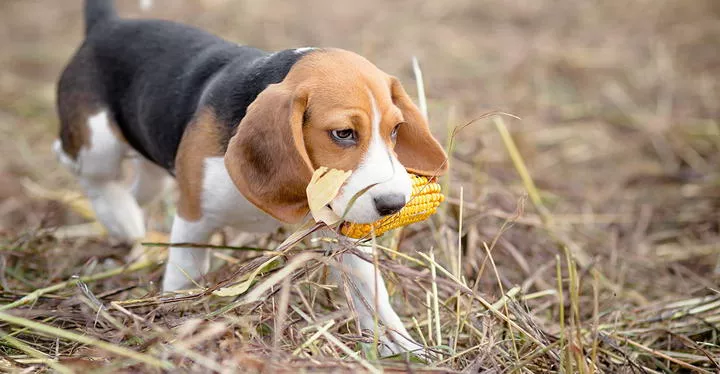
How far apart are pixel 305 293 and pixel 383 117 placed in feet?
3.63

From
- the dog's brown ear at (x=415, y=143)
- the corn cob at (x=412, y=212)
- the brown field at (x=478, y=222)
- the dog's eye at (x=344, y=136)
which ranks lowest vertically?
the brown field at (x=478, y=222)

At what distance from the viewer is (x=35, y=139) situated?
8.09 metres

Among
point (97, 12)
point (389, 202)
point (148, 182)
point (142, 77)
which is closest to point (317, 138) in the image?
point (389, 202)

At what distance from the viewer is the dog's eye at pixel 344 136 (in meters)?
3.41

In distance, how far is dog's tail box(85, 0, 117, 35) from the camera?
5164mm

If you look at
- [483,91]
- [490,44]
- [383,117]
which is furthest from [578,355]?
[490,44]

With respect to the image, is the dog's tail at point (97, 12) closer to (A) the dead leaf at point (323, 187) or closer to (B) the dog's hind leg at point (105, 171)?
(B) the dog's hind leg at point (105, 171)

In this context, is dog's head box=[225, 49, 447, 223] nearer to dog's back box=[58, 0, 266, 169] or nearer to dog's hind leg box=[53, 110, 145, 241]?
dog's back box=[58, 0, 266, 169]

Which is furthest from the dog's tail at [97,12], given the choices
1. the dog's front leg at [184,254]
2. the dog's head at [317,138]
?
the dog's head at [317,138]

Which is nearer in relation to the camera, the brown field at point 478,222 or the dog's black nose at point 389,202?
the dog's black nose at point 389,202

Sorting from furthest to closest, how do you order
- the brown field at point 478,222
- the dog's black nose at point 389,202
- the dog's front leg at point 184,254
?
1. the dog's front leg at point 184,254
2. the brown field at point 478,222
3. the dog's black nose at point 389,202

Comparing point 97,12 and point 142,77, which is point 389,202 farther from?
point 97,12

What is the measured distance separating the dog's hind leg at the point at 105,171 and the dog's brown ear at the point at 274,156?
1.65m

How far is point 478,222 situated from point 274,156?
223 cm
